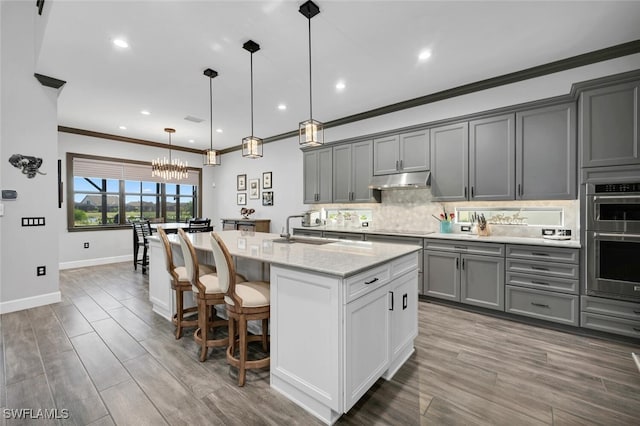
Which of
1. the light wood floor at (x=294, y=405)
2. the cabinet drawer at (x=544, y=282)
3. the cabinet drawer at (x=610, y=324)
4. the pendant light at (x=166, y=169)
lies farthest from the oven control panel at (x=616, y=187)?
the pendant light at (x=166, y=169)

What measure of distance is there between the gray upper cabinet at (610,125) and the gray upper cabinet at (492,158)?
679 mm

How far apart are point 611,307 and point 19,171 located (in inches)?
267

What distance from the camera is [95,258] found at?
20.2 ft

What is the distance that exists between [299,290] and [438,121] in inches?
128

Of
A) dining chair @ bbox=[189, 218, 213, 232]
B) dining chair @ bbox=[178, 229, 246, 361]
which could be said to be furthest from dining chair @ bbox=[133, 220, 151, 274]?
dining chair @ bbox=[178, 229, 246, 361]

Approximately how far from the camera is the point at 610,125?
2646 millimetres

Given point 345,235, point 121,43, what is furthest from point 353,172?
point 121,43

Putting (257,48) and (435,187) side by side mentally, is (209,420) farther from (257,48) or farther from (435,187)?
(435,187)

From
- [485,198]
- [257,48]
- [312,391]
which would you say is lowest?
[312,391]

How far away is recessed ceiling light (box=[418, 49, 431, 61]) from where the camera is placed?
299cm

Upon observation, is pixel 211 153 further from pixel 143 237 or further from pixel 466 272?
pixel 466 272

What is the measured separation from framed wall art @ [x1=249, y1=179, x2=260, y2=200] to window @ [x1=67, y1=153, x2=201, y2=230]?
203cm

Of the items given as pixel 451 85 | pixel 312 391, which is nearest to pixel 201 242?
pixel 312 391

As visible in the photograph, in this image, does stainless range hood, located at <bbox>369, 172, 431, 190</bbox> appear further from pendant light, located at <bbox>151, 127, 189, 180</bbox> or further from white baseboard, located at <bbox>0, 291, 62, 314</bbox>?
white baseboard, located at <bbox>0, 291, 62, 314</bbox>
